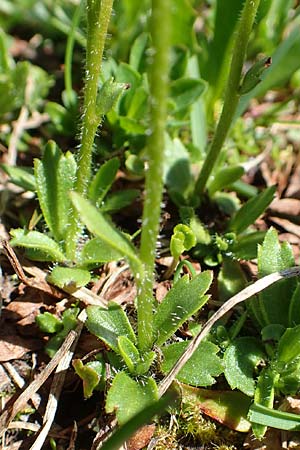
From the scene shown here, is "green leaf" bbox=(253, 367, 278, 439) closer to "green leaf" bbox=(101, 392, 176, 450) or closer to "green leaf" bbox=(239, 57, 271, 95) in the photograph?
"green leaf" bbox=(101, 392, 176, 450)

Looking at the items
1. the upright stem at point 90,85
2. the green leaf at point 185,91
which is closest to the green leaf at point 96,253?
the upright stem at point 90,85

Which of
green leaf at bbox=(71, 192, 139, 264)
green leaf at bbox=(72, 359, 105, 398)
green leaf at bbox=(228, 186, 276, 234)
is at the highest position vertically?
green leaf at bbox=(71, 192, 139, 264)

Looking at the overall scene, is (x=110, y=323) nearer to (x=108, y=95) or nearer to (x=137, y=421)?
(x=137, y=421)

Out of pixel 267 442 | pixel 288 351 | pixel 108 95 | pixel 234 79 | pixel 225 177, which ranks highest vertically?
pixel 108 95

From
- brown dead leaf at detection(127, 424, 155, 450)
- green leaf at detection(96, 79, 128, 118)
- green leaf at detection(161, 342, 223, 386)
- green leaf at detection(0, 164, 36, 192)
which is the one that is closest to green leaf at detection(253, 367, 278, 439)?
green leaf at detection(161, 342, 223, 386)

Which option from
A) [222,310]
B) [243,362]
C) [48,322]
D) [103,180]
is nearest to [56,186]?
[103,180]

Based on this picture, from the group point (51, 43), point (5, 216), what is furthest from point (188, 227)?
point (51, 43)
